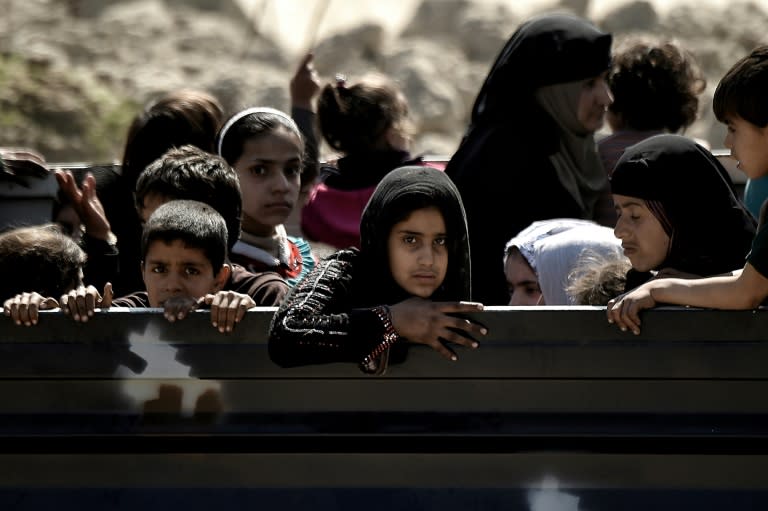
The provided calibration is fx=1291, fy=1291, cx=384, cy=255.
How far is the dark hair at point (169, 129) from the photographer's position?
4.00 metres

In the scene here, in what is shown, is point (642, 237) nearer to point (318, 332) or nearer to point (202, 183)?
point (318, 332)

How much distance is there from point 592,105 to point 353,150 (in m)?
0.81

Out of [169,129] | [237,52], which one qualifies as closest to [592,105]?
[169,129]

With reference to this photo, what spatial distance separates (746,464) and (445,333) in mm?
585

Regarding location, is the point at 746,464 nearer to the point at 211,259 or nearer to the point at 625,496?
the point at 625,496

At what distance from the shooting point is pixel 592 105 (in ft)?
12.6

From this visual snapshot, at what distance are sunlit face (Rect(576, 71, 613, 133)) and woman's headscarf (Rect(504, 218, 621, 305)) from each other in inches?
22.6

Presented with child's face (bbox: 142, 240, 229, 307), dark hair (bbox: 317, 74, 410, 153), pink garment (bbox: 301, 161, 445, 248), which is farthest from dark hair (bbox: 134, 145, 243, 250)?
dark hair (bbox: 317, 74, 410, 153)

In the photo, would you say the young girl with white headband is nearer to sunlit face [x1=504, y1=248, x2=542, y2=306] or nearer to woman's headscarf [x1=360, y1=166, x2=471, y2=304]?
sunlit face [x1=504, y1=248, x2=542, y2=306]

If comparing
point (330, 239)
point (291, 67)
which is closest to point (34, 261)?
point (330, 239)

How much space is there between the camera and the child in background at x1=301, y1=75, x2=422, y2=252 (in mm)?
4113

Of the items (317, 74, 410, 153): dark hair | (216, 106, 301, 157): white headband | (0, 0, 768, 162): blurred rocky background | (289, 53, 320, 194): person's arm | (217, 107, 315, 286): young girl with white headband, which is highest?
Answer: (0, 0, 768, 162): blurred rocky background

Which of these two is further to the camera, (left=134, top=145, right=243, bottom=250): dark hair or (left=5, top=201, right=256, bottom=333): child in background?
(left=134, top=145, right=243, bottom=250): dark hair

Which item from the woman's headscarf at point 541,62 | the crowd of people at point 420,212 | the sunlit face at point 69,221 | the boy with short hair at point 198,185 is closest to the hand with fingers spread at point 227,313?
the crowd of people at point 420,212
